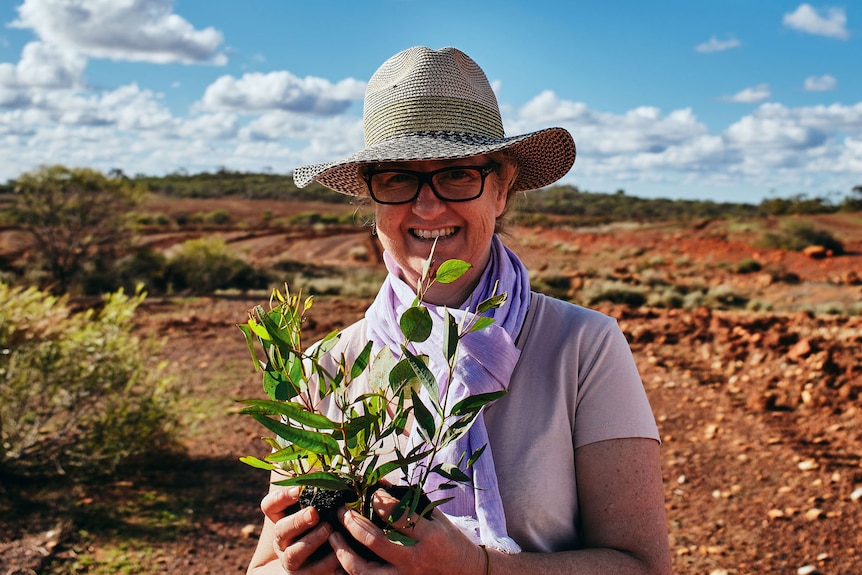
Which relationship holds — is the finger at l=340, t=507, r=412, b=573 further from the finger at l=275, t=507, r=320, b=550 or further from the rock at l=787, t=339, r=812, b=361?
the rock at l=787, t=339, r=812, b=361

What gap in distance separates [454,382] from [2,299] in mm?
4301

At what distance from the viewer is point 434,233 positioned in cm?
177

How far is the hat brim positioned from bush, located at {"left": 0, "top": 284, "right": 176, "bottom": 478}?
132 inches

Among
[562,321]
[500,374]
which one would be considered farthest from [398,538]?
[562,321]

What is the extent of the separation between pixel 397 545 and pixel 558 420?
0.52m

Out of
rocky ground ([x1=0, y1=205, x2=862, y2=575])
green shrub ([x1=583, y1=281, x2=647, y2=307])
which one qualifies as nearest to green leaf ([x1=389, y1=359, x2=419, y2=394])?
rocky ground ([x1=0, y1=205, x2=862, y2=575])

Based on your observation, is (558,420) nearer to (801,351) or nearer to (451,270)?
(451,270)

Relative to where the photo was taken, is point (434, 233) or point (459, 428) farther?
point (434, 233)

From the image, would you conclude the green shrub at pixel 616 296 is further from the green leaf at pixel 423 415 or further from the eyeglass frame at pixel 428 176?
the green leaf at pixel 423 415

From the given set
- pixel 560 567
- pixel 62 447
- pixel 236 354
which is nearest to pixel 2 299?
pixel 62 447

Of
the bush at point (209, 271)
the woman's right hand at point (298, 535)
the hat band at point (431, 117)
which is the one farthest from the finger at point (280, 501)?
the bush at point (209, 271)

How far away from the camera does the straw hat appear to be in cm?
175

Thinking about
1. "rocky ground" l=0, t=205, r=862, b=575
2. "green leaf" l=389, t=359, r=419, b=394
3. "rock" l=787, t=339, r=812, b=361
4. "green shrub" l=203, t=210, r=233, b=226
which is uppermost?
"green leaf" l=389, t=359, r=419, b=394

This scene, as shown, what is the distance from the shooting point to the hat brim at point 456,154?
169 centimetres
